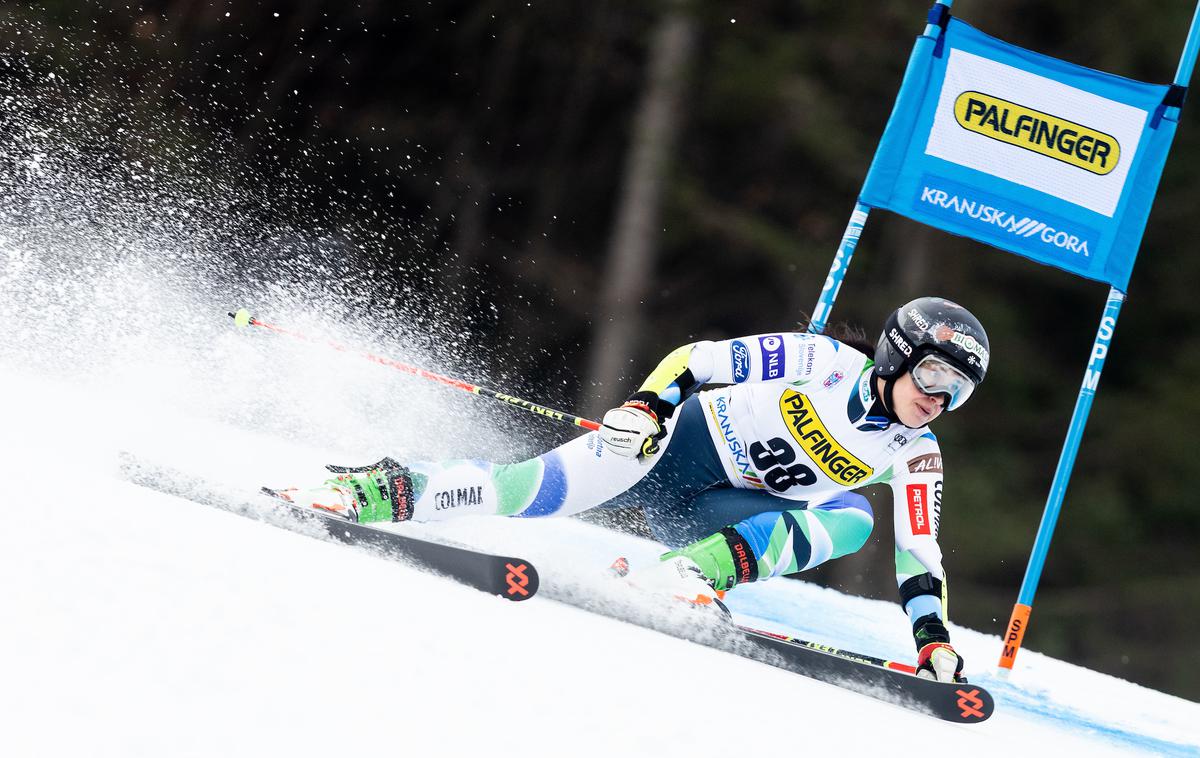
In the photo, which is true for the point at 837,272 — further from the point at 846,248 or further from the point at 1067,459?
the point at 1067,459

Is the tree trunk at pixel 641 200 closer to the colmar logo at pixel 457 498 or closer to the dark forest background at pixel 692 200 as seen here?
the dark forest background at pixel 692 200

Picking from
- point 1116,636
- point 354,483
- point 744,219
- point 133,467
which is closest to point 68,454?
point 133,467

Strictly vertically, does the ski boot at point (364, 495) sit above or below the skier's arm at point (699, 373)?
below

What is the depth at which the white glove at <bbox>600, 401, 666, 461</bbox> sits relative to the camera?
3.54 meters

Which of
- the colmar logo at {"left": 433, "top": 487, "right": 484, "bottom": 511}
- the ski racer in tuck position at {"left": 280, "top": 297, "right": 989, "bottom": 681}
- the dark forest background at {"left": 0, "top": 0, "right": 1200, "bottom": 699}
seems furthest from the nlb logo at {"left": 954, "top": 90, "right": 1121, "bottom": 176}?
the dark forest background at {"left": 0, "top": 0, "right": 1200, "bottom": 699}

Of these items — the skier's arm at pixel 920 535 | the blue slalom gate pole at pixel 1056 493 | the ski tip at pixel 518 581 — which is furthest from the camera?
the blue slalom gate pole at pixel 1056 493

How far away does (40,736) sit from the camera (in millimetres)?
1772

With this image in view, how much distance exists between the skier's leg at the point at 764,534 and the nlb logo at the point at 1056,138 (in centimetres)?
150

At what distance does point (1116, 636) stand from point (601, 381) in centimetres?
707

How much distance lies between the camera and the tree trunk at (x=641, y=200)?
1181 centimetres

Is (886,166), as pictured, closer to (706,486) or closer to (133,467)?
(706,486)

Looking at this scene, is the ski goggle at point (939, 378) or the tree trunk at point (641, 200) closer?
the ski goggle at point (939, 378)

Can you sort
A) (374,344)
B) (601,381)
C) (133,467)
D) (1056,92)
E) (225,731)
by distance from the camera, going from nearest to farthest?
(225,731), (133,467), (1056,92), (374,344), (601,381)

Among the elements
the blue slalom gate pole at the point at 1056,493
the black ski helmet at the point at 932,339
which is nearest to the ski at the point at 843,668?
the black ski helmet at the point at 932,339
